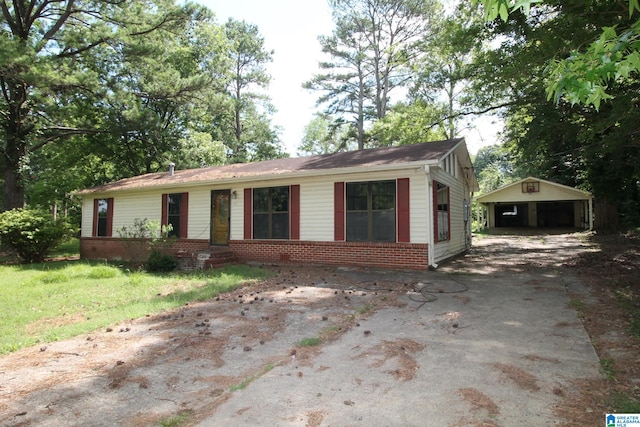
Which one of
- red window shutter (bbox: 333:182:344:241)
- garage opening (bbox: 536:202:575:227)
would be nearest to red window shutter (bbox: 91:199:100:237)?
red window shutter (bbox: 333:182:344:241)

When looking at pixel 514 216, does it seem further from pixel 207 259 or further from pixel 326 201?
pixel 207 259

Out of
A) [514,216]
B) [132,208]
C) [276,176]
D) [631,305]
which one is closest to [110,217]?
[132,208]

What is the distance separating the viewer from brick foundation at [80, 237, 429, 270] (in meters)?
9.27

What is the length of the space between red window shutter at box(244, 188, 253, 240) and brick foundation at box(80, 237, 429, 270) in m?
0.25

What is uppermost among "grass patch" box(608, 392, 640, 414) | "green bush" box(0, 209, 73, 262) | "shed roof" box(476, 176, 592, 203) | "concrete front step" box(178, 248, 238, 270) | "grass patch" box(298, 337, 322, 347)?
"shed roof" box(476, 176, 592, 203)

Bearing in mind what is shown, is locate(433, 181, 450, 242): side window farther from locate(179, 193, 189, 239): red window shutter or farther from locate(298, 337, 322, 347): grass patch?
locate(179, 193, 189, 239): red window shutter

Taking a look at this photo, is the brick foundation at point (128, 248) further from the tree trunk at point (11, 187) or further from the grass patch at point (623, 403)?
the grass patch at point (623, 403)

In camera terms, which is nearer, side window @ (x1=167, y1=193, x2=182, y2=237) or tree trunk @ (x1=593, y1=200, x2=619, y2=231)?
side window @ (x1=167, y1=193, x2=182, y2=237)

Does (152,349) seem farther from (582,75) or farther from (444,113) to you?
(444,113)

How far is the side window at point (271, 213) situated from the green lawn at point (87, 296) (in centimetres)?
139

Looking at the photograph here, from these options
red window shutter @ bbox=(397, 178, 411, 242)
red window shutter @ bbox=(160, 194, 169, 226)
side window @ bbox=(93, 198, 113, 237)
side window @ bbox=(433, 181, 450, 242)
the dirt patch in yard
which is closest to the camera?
the dirt patch in yard

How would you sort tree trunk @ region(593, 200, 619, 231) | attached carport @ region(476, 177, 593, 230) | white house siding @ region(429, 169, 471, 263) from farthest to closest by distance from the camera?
attached carport @ region(476, 177, 593, 230) → tree trunk @ region(593, 200, 619, 231) → white house siding @ region(429, 169, 471, 263)

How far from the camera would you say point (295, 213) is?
10.9m

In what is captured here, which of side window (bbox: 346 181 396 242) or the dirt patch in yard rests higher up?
side window (bbox: 346 181 396 242)
